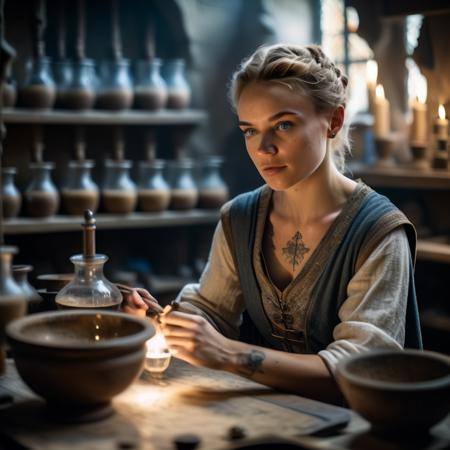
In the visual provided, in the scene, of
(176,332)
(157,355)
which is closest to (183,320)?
(176,332)

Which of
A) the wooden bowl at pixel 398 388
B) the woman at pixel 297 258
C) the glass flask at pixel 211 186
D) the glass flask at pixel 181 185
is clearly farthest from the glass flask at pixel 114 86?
the wooden bowl at pixel 398 388

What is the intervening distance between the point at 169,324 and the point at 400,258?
68 centimetres

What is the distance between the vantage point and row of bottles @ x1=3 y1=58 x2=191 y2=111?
16.3 feet

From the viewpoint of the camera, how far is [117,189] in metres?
5.13

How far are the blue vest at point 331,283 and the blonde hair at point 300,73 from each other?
1.08ft

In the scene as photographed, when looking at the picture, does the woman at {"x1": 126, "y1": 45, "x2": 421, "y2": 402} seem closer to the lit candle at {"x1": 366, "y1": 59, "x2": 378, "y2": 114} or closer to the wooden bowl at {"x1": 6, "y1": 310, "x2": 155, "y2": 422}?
the wooden bowl at {"x1": 6, "y1": 310, "x2": 155, "y2": 422}

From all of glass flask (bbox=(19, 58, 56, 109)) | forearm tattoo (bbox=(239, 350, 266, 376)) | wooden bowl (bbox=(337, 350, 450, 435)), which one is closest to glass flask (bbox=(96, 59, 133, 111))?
glass flask (bbox=(19, 58, 56, 109))

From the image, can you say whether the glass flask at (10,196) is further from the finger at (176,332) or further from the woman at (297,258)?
the finger at (176,332)

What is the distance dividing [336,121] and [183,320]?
87 cm

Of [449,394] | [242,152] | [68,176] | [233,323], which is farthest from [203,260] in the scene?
[449,394]

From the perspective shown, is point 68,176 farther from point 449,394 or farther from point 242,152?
point 449,394

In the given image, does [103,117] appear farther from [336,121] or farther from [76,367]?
[76,367]

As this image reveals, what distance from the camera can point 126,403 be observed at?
2.13 metres

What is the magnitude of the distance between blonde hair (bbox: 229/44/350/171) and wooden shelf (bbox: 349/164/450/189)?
1911 mm
